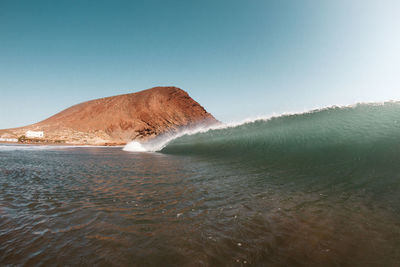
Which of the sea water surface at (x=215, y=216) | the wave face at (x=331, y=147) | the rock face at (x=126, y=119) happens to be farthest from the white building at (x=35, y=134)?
the wave face at (x=331, y=147)

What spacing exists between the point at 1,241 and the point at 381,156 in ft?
28.0

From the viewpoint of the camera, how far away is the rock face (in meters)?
48.3

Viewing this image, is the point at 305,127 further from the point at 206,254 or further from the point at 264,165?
the point at 206,254

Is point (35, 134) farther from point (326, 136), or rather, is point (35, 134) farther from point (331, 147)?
point (331, 147)

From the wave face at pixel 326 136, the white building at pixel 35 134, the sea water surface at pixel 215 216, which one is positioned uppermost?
the white building at pixel 35 134

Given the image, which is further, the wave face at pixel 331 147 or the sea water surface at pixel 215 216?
the wave face at pixel 331 147

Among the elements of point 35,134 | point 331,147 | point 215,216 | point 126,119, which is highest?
point 126,119

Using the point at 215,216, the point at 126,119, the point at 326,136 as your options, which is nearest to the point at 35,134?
the point at 126,119

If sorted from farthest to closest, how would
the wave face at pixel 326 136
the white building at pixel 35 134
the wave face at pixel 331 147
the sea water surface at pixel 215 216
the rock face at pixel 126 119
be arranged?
the rock face at pixel 126 119
the white building at pixel 35 134
the wave face at pixel 326 136
the wave face at pixel 331 147
the sea water surface at pixel 215 216

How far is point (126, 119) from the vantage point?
53.0 m

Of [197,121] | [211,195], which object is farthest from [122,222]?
[197,121]

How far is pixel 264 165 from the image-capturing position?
6.93m

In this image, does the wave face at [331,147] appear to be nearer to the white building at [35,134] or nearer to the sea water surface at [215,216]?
the sea water surface at [215,216]

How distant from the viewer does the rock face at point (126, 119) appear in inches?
1901
